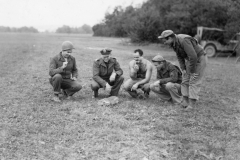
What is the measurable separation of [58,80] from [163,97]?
2.51 metres

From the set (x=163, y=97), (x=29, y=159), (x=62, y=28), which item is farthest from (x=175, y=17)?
(x=62, y=28)

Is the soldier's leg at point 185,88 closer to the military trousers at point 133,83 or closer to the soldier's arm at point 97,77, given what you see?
the military trousers at point 133,83

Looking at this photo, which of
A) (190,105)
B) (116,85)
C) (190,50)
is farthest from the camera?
(116,85)

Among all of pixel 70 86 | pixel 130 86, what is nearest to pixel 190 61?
pixel 130 86

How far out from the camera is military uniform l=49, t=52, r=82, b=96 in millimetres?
6414

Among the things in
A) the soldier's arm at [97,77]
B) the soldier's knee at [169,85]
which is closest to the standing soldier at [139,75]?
the soldier's knee at [169,85]

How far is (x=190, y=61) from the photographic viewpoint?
18.4 feet

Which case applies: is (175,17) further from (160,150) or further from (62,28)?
(62,28)

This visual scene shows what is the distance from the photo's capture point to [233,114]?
19.5ft

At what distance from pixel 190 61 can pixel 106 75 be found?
2.14 meters

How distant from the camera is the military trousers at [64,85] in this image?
21.1 ft

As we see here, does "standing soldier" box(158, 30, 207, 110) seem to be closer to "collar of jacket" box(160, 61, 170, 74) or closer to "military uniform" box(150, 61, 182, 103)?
"military uniform" box(150, 61, 182, 103)

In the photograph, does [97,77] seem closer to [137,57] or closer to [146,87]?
[137,57]

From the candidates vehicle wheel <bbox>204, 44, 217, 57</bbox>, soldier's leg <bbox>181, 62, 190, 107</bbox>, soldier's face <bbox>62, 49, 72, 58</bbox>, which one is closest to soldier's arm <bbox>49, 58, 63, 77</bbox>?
soldier's face <bbox>62, 49, 72, 58</bbox>
